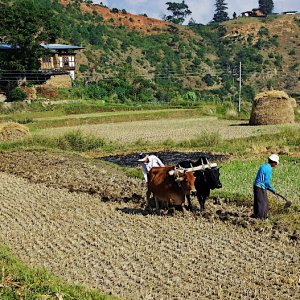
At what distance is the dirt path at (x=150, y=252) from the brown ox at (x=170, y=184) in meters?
0.37

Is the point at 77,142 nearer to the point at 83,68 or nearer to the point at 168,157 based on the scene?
the point at 168,157

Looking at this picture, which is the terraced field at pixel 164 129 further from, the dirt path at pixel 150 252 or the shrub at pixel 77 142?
the dirt path at pixel 150 252

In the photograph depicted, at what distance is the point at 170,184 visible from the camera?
10742 mm

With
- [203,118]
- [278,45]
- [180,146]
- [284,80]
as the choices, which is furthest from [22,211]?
[278,45]

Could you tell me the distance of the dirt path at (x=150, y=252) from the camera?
290 inches

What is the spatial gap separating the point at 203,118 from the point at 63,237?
29.7 metres

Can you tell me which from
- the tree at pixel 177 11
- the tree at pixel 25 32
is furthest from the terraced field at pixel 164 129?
the tree at pixel 177 11

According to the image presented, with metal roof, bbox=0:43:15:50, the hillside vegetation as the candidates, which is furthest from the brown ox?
the hillside vegetation

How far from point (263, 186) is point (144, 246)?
2370 millimetres

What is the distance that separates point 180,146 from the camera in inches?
917

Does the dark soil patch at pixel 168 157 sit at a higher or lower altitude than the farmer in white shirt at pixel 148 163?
lower

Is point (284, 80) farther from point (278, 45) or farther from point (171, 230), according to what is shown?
point (171, 230)

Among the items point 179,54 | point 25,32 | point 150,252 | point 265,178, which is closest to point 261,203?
point 265,178

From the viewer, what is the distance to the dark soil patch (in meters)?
18.8
